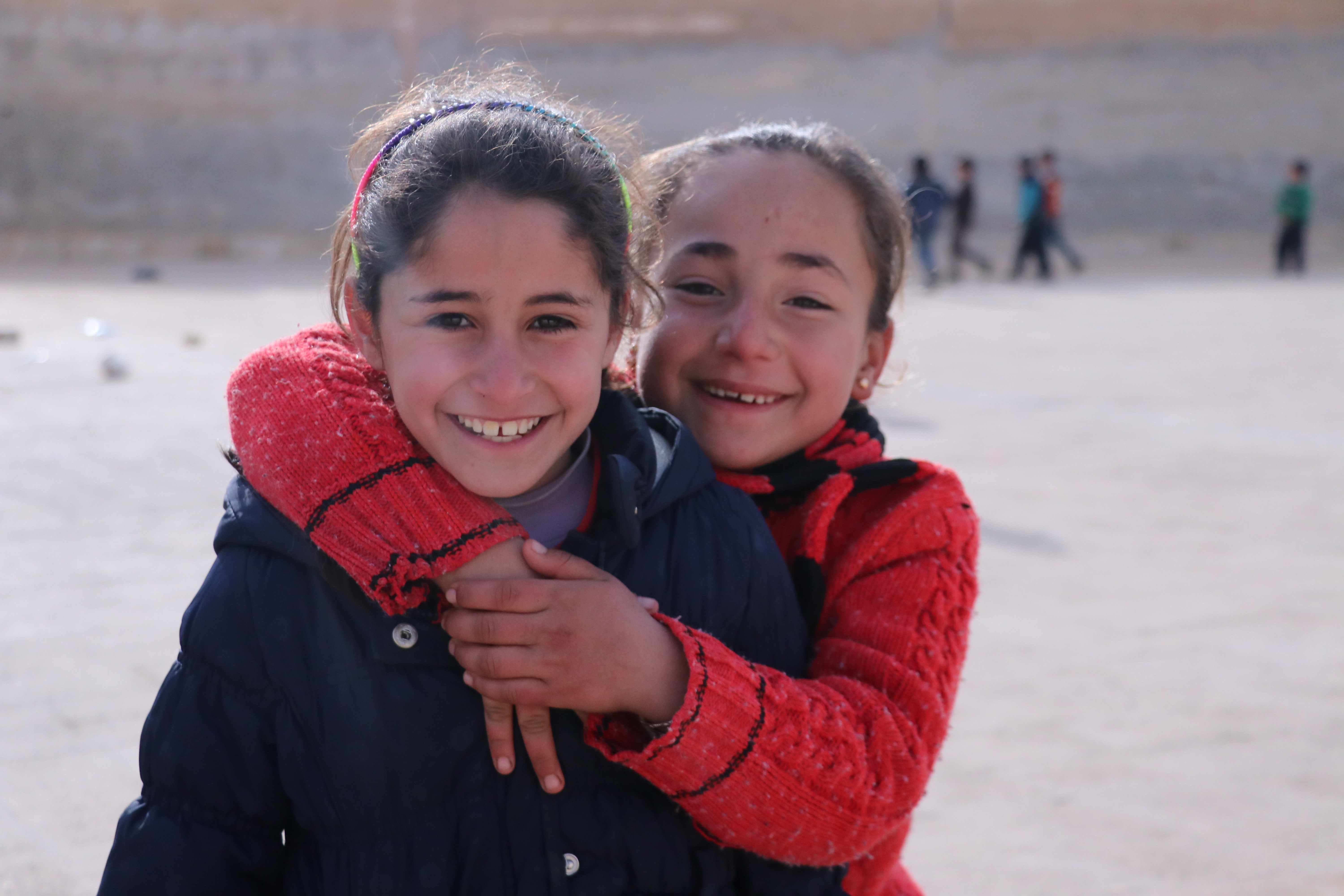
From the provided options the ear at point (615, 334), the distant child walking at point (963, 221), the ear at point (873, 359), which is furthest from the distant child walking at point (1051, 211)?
the ear at point (615, 334)

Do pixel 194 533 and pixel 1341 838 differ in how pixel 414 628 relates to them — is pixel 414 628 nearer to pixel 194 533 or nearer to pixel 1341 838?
pixel 1341 838

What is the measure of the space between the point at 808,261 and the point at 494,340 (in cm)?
62

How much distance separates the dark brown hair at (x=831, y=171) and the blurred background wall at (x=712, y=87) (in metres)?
25.0

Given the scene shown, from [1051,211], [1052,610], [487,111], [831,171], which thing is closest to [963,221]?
[1051,211]

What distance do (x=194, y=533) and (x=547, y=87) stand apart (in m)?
3.38

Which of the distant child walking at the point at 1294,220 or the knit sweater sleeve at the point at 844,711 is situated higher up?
the knit sweater sleeve at the point at 844,711

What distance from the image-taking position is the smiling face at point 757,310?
6.03ft

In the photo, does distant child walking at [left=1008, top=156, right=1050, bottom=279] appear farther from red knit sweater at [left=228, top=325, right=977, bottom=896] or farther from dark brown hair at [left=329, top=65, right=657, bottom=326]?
dark brown hair at [left=329, top=65, right=657, bottom=326]

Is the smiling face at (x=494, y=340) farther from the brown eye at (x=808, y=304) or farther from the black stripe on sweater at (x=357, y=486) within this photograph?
the brown eye at (x=808, y=304)

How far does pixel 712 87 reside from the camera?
32.9 m

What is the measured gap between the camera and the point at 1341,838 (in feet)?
8.93

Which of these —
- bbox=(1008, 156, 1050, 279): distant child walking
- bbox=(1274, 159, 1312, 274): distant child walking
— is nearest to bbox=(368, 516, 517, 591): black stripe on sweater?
bbox=(1008, 156, 1050, 279): distant child walking

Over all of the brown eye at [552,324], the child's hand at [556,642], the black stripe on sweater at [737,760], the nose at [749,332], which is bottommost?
the black stripe on sweater at [737,760]

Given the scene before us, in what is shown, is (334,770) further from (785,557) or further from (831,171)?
(831,171)
